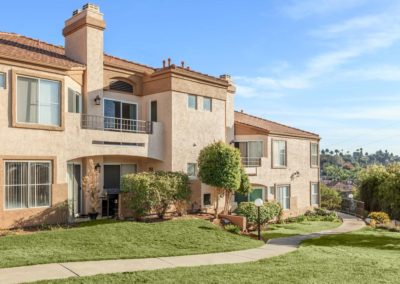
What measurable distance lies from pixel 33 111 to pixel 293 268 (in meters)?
12.7

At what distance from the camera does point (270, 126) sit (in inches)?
1220

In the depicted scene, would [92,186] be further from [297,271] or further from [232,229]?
[297,271]

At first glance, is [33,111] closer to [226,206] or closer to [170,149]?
[170,149]

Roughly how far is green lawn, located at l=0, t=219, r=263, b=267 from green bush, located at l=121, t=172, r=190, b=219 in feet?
4.19

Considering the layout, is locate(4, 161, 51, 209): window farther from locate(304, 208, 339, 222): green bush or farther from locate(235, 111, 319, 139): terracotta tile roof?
locate(304, 208, 339, 222): green bush

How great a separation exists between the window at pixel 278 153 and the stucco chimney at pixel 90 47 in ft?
48.4

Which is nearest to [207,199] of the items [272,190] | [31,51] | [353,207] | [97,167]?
[272,190]

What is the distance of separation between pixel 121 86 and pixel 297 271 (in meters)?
15.6

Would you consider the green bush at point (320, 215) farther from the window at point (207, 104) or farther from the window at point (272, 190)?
the window at point (207, 104)

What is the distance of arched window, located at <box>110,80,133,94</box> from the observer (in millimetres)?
21703

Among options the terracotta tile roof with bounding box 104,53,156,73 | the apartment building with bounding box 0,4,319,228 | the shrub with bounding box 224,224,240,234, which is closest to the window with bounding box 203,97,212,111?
the apartment building with bounding box 0,4,319,228

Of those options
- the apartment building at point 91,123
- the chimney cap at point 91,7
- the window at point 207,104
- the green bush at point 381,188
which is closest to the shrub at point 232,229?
the apartment building at point 91,123

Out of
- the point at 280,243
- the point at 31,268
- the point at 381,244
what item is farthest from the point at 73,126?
the point at 381,244

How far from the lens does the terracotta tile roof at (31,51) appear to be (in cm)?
1633
